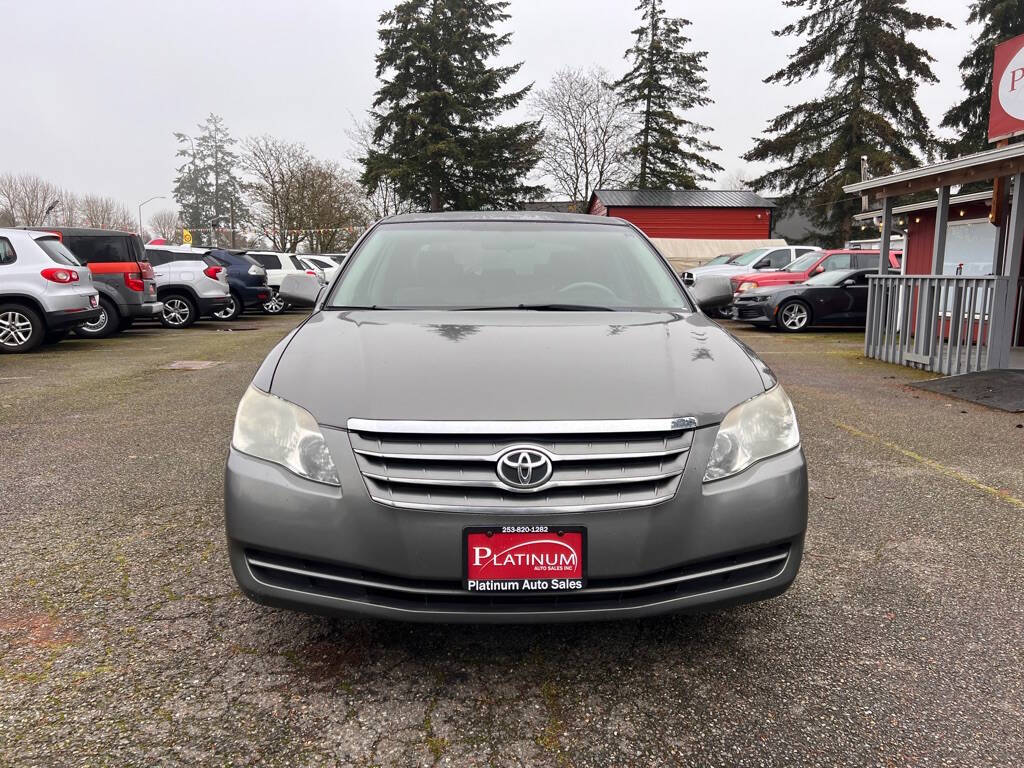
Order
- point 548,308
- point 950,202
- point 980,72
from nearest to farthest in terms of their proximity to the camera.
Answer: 1. point 548,308
2. point 950,202
3. point 980,72

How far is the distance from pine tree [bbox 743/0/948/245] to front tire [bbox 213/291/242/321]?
80.6 ft

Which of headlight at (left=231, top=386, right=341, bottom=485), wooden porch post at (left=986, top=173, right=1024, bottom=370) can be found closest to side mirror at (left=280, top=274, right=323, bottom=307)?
headlight at (left=231, top=386, right=341, bottom=485)

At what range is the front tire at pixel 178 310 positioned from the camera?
1523cm

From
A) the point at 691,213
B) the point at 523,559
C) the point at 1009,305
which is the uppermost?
the point at 691,213

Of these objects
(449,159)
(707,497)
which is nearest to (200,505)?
(707,497)

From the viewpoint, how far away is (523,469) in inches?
78.4

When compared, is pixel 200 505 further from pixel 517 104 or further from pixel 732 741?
pixel 517 104

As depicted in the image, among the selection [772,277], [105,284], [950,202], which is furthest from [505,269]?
[772,277]

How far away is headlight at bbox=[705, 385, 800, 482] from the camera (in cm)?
214

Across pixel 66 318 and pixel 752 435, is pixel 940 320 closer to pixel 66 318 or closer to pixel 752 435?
pixel 752 435

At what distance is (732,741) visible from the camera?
6.55 ft

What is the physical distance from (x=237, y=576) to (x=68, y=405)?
5.61 metres

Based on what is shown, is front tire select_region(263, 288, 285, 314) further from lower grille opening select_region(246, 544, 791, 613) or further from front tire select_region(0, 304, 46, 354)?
lower grille opening select_region(246, 544, 791, 613)

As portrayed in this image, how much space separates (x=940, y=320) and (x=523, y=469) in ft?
29.2
